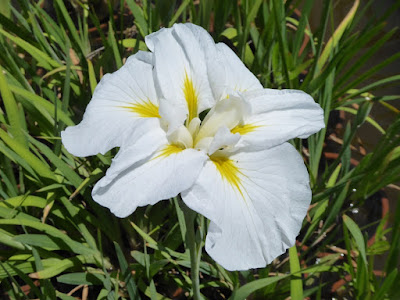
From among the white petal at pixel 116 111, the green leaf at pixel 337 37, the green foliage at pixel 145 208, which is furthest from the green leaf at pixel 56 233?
the green leaf at pixel 337 37

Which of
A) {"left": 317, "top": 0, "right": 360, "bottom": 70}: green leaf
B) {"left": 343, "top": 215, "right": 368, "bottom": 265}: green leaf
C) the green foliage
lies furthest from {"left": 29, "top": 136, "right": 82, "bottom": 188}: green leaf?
{"left": 317, "top": 0, "right": 360, "bottom": 70}: green leaf

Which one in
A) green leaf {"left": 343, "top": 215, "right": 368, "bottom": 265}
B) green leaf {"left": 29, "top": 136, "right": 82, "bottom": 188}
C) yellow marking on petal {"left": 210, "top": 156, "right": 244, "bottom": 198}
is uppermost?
yellow marking on petal {"left": 210, "top": 156, "right": 244, "bottom": 198}

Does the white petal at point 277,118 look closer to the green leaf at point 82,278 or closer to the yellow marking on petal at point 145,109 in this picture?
the yellow marking on petal at point 145,109

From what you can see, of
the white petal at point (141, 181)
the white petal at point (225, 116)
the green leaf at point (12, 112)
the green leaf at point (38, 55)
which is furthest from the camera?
the green leaf at point (38, 55)

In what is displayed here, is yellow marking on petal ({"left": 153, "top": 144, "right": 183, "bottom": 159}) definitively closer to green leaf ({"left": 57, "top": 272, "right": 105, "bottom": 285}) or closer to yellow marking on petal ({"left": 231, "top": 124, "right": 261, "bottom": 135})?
yellow marking on petal ({"left": 231, "top": 124, "right": 261, "bottom": 135})

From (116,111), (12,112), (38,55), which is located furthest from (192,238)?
(38,55)

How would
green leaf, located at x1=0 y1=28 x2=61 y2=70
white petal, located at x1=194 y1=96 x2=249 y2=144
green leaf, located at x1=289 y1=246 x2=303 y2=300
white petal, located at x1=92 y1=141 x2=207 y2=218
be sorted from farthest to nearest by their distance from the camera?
green leaf, located at x1=0 y1=28 x2=61 y2=70
green leaf, located at x1=289 y1=246 x2=303 y2=300
white petal, located at x1=194 y1=96 x2=249 y2=144
white petal, located at x1=92 y1=141 x2=207 y2=218

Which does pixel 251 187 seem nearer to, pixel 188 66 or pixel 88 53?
pixel 188 66

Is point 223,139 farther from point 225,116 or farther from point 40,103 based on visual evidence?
point 40,103

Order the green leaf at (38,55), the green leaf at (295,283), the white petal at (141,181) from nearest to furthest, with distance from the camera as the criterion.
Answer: the white petal at (141,181) < the green leaf at (295,283) < the green leaf at (38,55)
